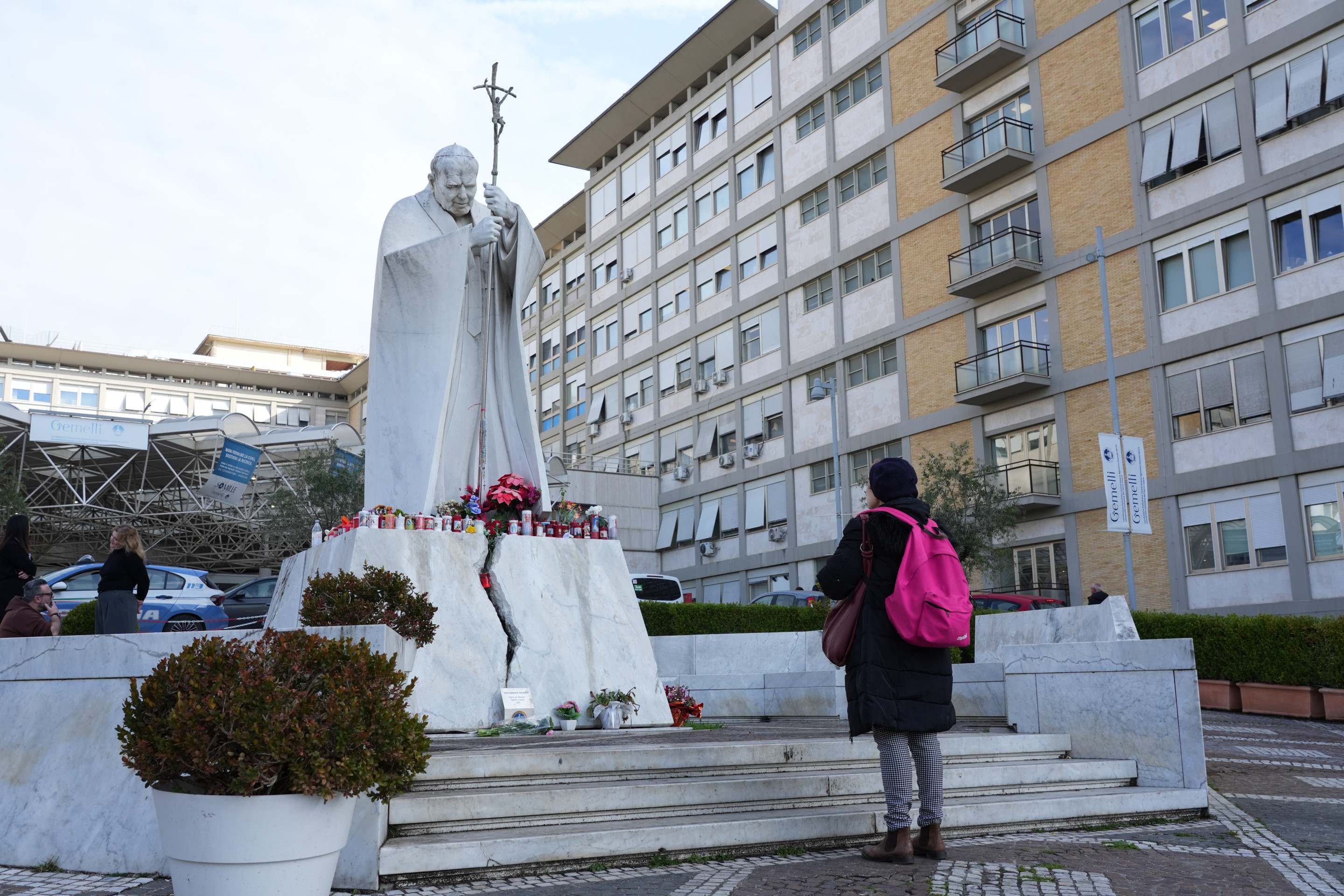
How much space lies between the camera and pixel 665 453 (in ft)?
151

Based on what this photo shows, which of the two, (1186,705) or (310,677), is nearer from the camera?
(310,677)

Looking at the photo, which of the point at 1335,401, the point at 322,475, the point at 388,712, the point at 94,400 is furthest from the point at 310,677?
the point at 94,400

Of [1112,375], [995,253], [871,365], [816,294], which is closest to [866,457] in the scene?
[871,365]

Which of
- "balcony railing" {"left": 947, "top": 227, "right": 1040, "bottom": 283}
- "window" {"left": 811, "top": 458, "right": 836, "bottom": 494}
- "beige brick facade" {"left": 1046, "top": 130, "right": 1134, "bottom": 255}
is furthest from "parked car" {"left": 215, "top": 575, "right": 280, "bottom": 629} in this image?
"beige brick facade" {"left": 1046, "top": 130, "right": 1134, "bottom": 255}

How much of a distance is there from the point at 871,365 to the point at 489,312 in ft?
82.2

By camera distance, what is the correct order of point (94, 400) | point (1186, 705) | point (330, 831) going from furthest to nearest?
1. point (94, 400)
2. point (1186, 705)
3. point (330, 831)

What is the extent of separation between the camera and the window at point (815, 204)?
125 feet

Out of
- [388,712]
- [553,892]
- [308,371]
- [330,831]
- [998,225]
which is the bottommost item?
[553,892]

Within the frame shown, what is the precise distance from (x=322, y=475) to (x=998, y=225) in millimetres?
25088

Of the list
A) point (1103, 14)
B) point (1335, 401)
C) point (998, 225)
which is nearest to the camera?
point (1335, 401)

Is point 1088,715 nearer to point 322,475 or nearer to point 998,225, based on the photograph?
point 998,225

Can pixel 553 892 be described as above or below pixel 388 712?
below

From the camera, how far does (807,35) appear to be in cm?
3984

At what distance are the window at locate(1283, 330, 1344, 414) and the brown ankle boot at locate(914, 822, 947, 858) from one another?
20968 mm
